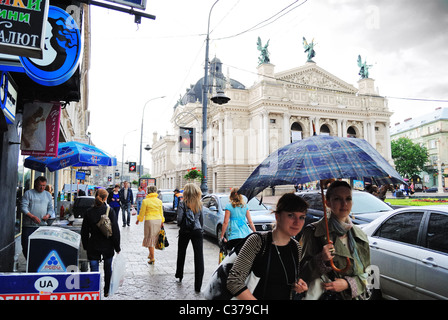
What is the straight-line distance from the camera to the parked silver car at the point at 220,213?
898 cm

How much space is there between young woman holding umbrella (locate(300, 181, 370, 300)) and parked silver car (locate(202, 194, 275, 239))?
19.9 feet

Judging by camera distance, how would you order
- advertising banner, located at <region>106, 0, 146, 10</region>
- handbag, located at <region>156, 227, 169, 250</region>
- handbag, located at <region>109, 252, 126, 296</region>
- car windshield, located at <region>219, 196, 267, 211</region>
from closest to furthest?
handbag, located at <region>109, 252, 126, 296</region>
advertising banner, located at <region>106, 0, 146, 10</region>
handbag, located at <region>156, 227, 169, 250</region>
car windshield, located at <region>219, 196, 267, 211</region>

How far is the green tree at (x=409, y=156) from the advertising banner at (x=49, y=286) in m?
80.1

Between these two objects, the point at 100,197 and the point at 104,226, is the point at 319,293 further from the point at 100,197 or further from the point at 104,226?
the point at 100,197

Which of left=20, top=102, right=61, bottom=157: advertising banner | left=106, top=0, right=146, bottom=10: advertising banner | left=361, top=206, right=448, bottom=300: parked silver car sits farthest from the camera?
left=20, top=102, right=61, bottom=157: advertising banner

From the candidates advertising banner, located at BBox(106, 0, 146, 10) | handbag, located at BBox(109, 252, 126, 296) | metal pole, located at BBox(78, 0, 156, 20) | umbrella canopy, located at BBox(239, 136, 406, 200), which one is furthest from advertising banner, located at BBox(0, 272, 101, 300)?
advertising banner, located at BBox(106, 0, 146, 10)

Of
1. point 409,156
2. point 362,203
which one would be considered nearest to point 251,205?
point 362,203

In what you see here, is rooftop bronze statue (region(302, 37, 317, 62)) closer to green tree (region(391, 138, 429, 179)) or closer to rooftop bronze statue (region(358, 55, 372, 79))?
rooftop bronze statue (region(358, 55, 372, 79))

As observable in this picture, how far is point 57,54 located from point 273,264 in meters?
4.09

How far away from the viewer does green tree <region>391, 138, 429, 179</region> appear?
2840 inches

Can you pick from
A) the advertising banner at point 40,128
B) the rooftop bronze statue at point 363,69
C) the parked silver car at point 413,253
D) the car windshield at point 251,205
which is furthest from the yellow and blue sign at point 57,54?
the rooftop bronze statue at point 363,69

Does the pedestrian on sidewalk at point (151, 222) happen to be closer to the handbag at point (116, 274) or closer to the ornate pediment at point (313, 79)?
the handbag at point (116, 274)

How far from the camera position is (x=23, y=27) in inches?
113
